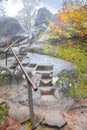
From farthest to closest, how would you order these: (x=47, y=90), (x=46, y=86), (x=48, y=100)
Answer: (x=46, y=86) → (x=47, y=90) → (x=48, y=100)

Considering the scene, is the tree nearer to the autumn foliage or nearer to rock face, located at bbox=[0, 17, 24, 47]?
rock face, located at bbox=[0, 17, 24, 47]

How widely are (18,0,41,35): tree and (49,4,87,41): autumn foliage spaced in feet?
83.1

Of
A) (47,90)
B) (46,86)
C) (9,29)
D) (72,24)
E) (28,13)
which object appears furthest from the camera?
(28,13)

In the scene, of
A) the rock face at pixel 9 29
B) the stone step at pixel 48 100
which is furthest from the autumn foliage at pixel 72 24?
the rock face at pixel 9 29

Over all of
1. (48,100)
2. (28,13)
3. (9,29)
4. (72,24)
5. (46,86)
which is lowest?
(48,100)

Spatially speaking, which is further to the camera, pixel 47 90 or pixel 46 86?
pixel 46 86

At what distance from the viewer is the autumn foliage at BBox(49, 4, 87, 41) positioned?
1395 centimetres

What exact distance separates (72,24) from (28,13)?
29.8 meters

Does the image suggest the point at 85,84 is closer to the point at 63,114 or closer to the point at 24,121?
the point at 63,114

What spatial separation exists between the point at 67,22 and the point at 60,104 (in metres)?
10.0

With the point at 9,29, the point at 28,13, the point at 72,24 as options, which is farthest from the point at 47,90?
the point at 28,13

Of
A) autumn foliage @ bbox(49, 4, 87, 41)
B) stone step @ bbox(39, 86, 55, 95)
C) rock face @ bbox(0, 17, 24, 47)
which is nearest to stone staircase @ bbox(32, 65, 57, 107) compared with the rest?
stone step @ bbox(39, 86, 55, 95)

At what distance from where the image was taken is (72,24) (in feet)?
50.1

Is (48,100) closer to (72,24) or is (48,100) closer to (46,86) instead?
(46,86)
